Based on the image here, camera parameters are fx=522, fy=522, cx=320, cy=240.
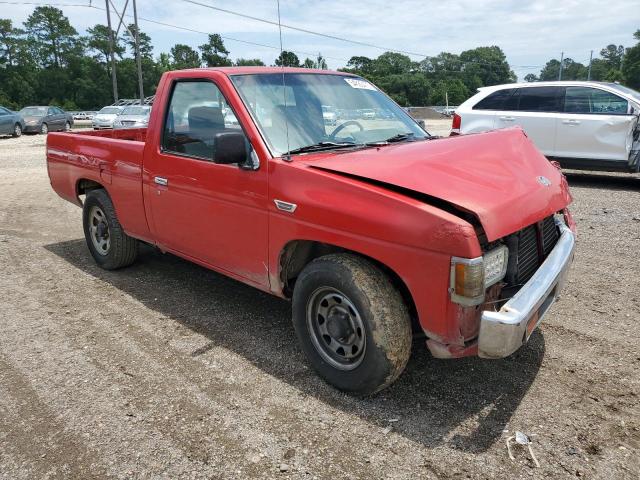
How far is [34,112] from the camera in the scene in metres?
26.7

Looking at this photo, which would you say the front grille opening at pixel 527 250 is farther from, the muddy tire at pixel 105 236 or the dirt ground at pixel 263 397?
the muddy tire at pixel 105 236

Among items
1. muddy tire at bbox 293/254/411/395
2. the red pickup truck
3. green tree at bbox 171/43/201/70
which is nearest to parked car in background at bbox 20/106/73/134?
the red pickup truck

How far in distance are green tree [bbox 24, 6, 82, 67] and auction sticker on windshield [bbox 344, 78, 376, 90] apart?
88745 mm

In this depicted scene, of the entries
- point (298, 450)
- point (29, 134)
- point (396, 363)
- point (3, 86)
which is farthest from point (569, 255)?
point (3, 86)

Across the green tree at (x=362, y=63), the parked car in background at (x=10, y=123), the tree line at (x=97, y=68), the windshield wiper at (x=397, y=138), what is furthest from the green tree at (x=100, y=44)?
the windshield wiper at (x=397, y=138)

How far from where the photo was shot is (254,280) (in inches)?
145

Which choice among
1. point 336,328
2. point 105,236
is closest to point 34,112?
point 105,236

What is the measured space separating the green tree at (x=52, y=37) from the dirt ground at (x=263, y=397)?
8901cm

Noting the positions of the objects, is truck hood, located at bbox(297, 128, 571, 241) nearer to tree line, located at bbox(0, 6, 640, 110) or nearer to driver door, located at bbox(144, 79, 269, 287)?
driver door, located at bbox(144, 79, 269, 287)

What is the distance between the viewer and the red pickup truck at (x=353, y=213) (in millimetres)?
2676

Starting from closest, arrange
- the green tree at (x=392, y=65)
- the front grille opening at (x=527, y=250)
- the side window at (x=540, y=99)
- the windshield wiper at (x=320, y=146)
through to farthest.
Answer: the front grille opening at (x=527, y=250)
the windshield wiper at (x=320, y=146)
the side window at (x=540, y=99)
the green tree at (x=392, y=65)

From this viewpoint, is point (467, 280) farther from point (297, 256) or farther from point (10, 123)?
point (10, 123)

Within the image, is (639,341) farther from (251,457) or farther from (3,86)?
(3,86)

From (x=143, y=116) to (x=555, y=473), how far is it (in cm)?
2119
